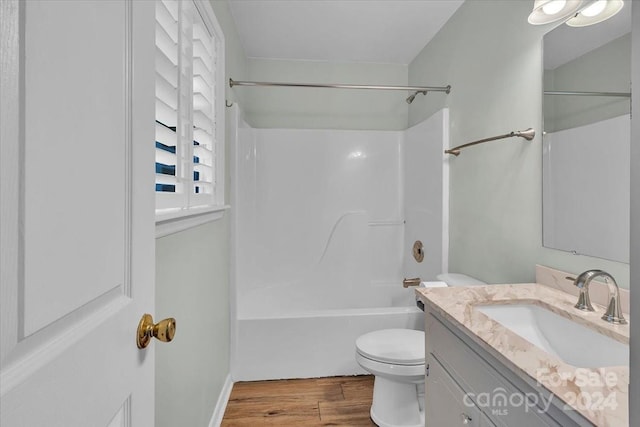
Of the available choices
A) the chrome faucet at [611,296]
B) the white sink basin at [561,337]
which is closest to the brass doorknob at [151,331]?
the white sink basin at [561,337]

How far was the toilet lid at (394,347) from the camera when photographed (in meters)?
1.65

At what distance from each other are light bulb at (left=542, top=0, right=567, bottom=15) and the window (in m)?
1.33

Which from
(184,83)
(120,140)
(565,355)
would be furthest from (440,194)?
(120,140)

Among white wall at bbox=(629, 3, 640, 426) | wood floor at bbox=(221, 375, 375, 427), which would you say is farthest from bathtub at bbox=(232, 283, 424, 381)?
white wall at bbox=(629, 3, 640, 426)

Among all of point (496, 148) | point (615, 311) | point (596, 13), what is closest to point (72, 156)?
point (615, 311)

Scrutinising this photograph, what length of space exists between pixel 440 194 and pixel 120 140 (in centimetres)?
205

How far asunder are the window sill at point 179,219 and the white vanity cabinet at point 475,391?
0.93m

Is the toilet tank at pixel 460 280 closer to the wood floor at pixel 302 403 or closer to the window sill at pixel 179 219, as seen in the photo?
the wood floor at pixel 302 403

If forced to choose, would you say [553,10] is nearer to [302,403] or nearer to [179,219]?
[179,219]

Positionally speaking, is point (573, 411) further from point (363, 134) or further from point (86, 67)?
point (363, 134)

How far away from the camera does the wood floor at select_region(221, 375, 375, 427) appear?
179cm

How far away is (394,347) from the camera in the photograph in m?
1.77

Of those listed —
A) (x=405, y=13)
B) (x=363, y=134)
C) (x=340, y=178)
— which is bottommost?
(x=340, y=178)

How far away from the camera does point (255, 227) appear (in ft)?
9.18
